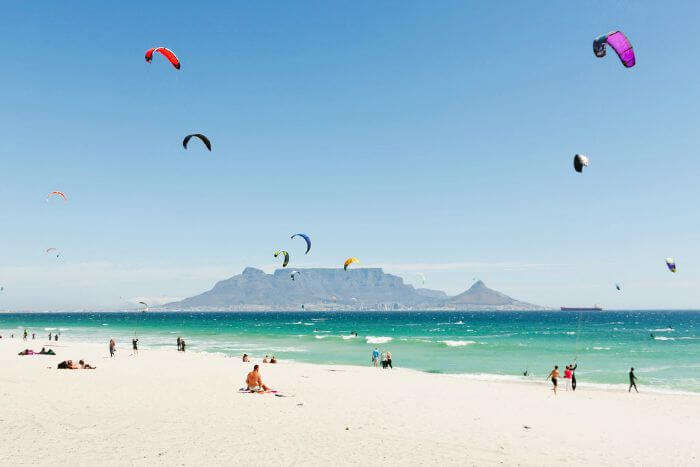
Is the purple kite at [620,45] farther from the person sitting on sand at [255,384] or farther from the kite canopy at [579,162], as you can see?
the person sitting on sand at [255,384]

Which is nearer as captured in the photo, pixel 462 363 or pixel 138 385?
pixel 138 385

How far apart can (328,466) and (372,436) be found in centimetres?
265

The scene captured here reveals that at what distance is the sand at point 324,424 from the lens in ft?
33.8

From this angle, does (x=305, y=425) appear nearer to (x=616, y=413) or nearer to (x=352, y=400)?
(x=352, y=400)

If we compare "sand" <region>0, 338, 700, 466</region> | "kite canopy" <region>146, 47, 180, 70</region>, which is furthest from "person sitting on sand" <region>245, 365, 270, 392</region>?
"kite canopy" <region>146, 47, 180, 70</region>

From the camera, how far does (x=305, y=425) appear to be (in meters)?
12.8

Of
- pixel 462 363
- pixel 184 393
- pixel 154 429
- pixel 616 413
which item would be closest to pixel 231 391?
pixel 184 393

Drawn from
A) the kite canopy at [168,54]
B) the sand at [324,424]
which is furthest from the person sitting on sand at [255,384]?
the kite canopy at [168,54]

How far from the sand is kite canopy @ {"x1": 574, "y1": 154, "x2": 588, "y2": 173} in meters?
7.25

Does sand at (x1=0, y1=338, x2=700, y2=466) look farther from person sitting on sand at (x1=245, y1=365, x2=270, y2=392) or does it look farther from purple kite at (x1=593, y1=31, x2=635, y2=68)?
purple kite at (x1=593, y1=31, x2=635, y2=68)

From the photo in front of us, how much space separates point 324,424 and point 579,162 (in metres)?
10.3

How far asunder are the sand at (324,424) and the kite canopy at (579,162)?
725cm

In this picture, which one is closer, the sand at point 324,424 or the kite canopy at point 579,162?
the sand at point 324,424

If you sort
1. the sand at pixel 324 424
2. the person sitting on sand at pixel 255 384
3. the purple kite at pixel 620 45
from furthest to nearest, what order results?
the person sitting on sand at pixel 255 384 < the purple kite at pixel 620 45 < the sand at pixel 324 424
